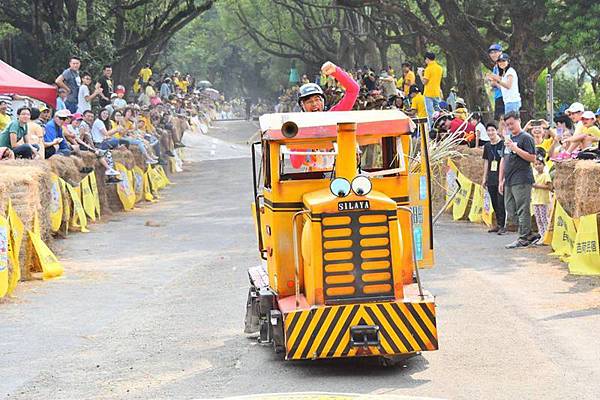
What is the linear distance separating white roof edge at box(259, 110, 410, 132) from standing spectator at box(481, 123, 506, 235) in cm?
1025

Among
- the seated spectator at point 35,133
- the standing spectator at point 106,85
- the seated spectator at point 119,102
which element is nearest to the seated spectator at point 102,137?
the seated spectator at point 119,102

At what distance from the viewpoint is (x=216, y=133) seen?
2547 inches

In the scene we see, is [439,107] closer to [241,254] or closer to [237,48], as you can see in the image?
[241,254]

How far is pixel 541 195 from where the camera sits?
740 inches

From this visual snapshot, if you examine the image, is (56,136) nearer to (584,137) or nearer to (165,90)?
(584,137)

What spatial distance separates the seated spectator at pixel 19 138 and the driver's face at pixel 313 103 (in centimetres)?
968

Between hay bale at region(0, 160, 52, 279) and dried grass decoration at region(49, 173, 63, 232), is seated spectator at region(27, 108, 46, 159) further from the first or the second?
hay bale at region(0, 160, 52, 279)

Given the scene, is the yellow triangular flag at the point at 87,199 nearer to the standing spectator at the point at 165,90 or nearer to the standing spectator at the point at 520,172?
the standing spectator at the point at 520,172

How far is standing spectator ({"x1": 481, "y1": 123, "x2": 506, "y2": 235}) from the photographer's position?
68.8 ft

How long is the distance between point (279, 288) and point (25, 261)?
283 inches

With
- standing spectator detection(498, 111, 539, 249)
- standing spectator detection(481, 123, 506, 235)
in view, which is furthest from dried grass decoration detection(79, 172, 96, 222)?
standing spectator detection(498, 111, 539, 249)

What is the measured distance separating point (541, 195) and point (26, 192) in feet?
26.2

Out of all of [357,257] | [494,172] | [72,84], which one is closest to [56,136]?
[72,84]

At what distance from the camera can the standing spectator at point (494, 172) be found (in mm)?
20969
